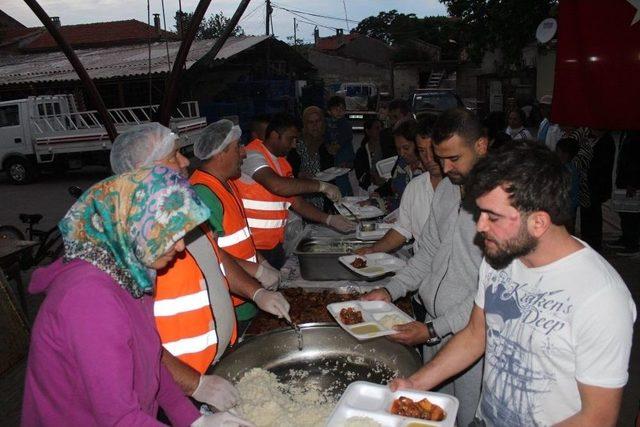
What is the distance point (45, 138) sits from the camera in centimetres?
1379

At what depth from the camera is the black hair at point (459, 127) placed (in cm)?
241

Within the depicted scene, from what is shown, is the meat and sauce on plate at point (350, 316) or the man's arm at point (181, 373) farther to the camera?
the meat and sauce on plate at point (350, 316)

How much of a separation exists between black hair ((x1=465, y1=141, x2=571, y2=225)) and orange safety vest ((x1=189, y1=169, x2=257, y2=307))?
1674 mm

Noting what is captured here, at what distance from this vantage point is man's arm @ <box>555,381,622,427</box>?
56.0 inches

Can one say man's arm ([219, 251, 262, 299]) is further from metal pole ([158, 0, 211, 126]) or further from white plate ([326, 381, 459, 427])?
metal pole ([158, 0, 211, 126])

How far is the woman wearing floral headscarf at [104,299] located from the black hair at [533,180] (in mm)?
900

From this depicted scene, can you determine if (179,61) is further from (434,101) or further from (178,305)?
(434,101)

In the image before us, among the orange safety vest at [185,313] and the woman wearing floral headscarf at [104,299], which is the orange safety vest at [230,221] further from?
the woman wearing floral headscarf at [104,299]

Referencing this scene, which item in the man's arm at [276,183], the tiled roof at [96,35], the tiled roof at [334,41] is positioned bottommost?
the man's arm at [276,183]

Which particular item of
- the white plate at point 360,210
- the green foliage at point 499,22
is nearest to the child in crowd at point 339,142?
the white plate at point 360,210

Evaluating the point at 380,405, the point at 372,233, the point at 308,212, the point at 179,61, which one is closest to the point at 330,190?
the point at 308,212

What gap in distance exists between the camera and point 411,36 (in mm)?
48188

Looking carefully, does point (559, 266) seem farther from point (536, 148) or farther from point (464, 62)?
point (464, 62)

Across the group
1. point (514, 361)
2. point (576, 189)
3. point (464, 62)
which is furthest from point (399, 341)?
point (464, 62)
